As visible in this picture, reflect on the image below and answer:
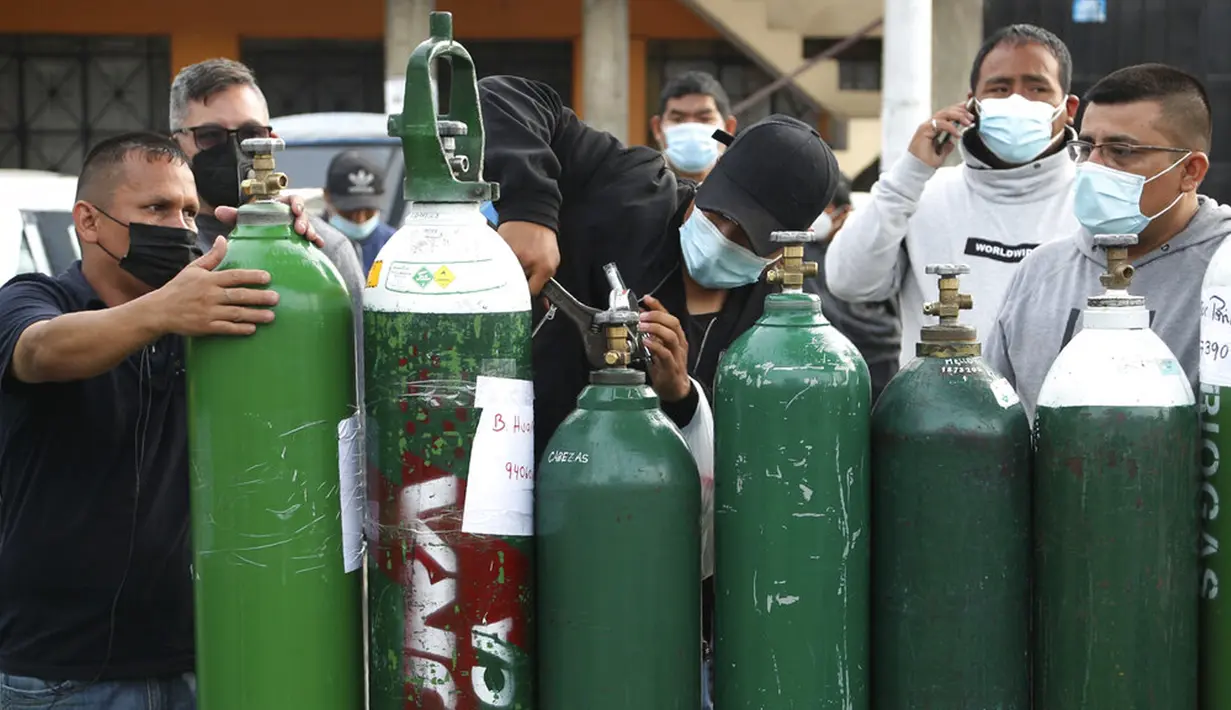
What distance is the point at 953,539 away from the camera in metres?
1.88

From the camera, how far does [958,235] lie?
4012 millimetres

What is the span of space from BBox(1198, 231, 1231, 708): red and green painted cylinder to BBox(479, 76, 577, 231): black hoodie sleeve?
0.96 meters

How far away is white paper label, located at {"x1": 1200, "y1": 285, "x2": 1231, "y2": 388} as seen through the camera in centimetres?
192

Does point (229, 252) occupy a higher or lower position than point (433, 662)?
higher

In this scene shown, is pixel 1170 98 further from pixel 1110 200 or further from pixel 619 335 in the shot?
pixel 619 335

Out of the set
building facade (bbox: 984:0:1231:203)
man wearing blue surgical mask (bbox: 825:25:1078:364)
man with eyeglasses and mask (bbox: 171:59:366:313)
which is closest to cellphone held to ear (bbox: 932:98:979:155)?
man wearing blue surgical mask (bbox: 825:25:1078:364)

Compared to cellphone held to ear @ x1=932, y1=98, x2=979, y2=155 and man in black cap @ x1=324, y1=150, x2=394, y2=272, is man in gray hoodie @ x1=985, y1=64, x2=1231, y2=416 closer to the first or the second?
cellphone held to ear @ x1=932, y1=98, x2=979, y2=155

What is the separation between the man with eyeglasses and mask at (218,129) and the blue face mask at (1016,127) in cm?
165

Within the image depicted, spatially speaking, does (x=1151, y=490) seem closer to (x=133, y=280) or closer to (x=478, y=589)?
(x=478, y=589)

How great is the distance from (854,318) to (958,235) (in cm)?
76

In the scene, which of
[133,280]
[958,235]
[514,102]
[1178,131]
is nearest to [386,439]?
[514,102]

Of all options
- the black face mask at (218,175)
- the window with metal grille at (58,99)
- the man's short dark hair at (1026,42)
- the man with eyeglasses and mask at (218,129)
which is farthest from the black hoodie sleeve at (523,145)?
the window with metal grille at (58,99)

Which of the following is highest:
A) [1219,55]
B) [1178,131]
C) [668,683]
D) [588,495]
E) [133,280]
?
[1219,55]

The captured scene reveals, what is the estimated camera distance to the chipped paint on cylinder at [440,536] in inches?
75.3
